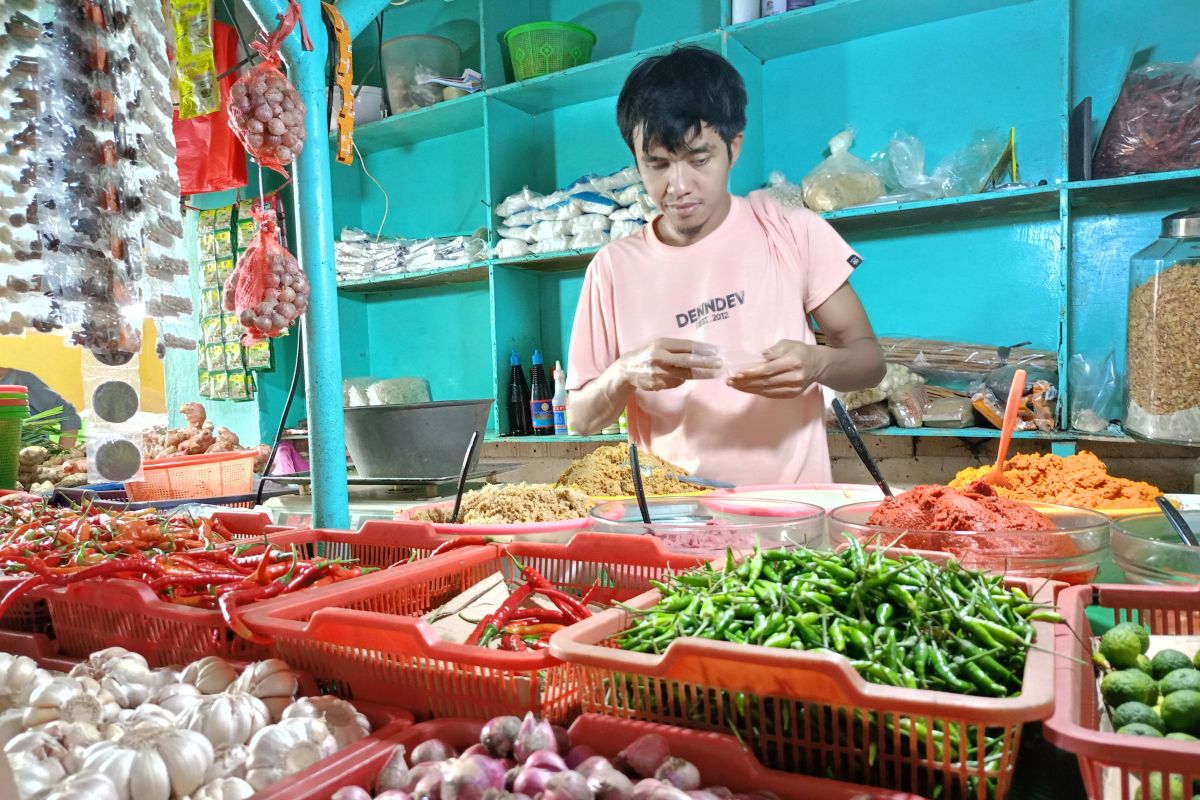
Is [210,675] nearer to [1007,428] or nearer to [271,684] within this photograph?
[271,684]

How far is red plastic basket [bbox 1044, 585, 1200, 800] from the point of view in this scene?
49cm

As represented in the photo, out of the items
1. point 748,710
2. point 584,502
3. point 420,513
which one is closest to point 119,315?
point 420,513

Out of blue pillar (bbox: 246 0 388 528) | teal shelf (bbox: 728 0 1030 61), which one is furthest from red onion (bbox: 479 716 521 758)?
teal shelf (bbox: 728 0 1030 61)

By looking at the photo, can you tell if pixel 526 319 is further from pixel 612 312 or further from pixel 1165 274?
pixel 1165 274

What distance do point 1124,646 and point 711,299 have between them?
1524 millimetres

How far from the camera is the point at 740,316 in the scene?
2.15 metres

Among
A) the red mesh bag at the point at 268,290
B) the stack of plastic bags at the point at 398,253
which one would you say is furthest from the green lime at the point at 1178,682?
the stack of plastic bags at the point at 398,253

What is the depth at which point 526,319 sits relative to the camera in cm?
377

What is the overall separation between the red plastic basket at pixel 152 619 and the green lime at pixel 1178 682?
30.1 inches

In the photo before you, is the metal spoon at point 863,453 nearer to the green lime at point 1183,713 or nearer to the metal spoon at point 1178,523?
the metal spoon at point 1178,523

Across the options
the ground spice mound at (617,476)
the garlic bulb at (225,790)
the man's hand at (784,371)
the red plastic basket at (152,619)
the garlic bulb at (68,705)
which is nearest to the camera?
the garlic bulb at (225,790)

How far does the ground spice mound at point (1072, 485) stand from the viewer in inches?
49.3

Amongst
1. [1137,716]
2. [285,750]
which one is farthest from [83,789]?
[1137,716]

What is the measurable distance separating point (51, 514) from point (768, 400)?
173 centimetres
